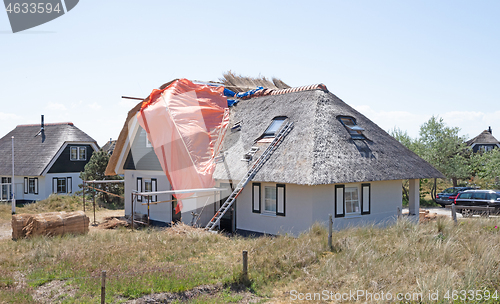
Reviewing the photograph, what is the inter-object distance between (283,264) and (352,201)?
7187 millimetres

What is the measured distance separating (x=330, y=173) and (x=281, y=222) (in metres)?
2.91

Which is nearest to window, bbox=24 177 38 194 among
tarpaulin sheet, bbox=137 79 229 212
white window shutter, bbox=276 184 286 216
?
tarpaulin sheet, bbox=137 79 229 212

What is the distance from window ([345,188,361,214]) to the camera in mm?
16578

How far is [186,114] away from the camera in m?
20.1

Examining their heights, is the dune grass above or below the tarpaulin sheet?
below

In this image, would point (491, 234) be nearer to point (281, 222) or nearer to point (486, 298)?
point (486, 298)

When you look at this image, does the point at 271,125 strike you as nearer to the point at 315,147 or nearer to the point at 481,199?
the point at 315,147

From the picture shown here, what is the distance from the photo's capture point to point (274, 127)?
19141 mm

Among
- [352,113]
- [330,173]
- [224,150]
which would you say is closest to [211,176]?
[224,150]

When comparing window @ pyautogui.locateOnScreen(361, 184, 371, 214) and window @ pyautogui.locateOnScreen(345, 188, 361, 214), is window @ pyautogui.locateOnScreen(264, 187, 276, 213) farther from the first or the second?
window @ pyautogui.locateOnScreen(361, 184, 371, 214)

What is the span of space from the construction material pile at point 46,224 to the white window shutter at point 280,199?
26.0ft

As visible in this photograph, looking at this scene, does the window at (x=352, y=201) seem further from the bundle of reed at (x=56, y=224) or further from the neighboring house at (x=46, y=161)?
the neighboring house at (x=46, y=161)

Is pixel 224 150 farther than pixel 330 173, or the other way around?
pixel 224 150

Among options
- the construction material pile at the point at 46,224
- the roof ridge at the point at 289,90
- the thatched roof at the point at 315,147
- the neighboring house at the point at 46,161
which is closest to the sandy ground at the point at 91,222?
the construction material pile at the point at 46,224
